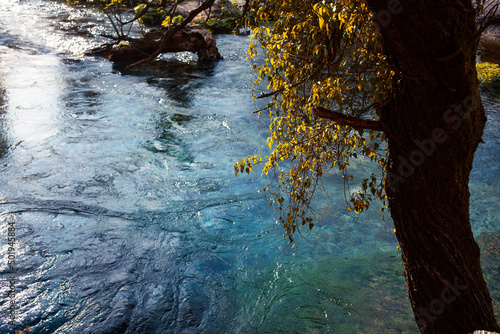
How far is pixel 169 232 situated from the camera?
19.7 ft

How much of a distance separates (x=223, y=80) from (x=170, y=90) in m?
1.87

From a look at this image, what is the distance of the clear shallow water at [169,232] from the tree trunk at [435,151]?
6.43 feet

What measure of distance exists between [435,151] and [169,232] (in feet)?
14.2

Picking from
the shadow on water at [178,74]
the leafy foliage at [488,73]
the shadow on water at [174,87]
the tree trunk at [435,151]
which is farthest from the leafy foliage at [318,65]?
the leafy foliage at [488,73]

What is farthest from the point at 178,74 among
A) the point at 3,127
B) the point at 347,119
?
the point at 347,119

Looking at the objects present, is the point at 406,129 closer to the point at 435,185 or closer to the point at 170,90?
the point at 435,185

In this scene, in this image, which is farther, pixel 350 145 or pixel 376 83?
pixel 350 145

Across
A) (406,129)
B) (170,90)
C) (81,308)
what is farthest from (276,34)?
(170,90)

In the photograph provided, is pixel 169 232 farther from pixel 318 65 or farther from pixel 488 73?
pixel 488 73

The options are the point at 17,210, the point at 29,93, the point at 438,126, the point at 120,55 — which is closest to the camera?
the point at 438,126

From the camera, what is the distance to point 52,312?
449 cm

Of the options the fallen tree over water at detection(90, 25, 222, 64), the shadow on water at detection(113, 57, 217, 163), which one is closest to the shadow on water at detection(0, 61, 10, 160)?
the shadow on water at detection(113, 57, 217, 163)

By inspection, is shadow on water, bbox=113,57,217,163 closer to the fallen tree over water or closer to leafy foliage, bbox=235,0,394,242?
the fallen tree over water

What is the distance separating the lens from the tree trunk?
242 centimetres
